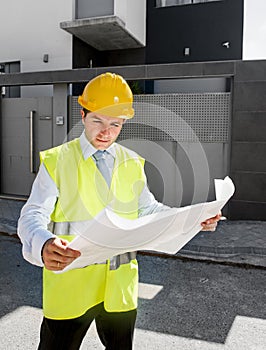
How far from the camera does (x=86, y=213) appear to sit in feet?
4.21

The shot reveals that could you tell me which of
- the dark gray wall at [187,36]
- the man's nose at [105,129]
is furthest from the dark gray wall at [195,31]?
the man's nose at [105,129]

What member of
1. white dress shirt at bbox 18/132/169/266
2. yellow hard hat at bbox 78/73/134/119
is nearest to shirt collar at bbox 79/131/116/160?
white dress shirt at bbox 18/132/169/266

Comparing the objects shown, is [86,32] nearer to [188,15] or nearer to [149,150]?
[188,15]

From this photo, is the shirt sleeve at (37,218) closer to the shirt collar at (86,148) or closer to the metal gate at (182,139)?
the shirt collar at (86,148)

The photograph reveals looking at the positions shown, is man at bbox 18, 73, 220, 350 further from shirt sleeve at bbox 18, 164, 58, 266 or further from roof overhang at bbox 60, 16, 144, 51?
roof overhang at bbox 60, 16, 144, 51

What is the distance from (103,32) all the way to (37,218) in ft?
27.8

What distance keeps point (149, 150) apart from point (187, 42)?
4086mm

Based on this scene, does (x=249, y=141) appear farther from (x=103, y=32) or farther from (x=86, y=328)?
(x=86, y=328)

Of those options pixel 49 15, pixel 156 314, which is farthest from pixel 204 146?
pixel 49 15

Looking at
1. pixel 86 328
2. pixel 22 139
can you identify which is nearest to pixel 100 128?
pixel 86 328

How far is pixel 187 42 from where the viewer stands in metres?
9.30

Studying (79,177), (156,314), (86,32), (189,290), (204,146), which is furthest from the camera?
(86,32)

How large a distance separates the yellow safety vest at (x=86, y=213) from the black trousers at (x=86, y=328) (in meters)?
0.03

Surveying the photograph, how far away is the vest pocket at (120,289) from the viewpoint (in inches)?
53.8
